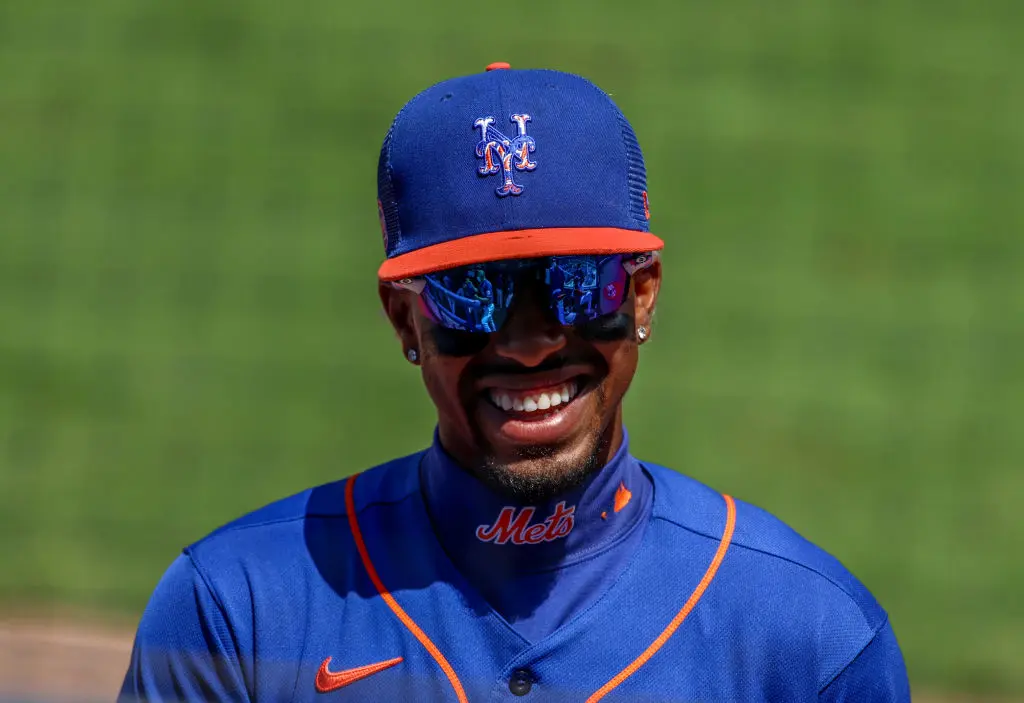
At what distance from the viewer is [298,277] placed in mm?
6402

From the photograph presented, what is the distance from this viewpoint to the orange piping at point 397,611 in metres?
2.40

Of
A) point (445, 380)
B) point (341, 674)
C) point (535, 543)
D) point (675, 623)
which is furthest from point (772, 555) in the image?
point (341, 674)

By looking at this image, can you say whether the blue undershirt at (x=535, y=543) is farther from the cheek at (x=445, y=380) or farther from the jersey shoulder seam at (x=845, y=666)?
the jersey shoulder seam at (x=845, y=666)

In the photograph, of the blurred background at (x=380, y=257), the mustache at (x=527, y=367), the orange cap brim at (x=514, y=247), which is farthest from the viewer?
the blurred background at (x=380, y=257)

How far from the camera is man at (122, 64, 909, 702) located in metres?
2.36

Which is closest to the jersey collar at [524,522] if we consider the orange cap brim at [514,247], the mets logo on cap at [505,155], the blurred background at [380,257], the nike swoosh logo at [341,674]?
the nike swoosh logo at [341,674]

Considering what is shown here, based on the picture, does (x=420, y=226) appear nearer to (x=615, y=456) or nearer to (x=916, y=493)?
(x=615, y=456)

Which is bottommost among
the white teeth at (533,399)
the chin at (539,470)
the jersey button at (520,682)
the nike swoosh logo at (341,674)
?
the jersey button at (520,682)

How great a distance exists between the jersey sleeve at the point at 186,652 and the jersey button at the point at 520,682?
1.48 ft

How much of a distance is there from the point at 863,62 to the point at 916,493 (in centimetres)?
210

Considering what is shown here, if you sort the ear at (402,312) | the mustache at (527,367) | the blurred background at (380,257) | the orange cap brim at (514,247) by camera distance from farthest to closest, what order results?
the blurred background at (380,257)
the ear at (402,312)
the mustache at (527,367)
the orange cap brim at (514,247)

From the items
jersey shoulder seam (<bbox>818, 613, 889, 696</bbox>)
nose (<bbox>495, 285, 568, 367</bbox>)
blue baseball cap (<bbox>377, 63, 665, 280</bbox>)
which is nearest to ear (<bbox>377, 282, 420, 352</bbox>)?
blue baseball cap (<bbox>377, 63, 665, 280</bbox>)

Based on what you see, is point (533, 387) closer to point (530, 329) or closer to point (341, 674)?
point (530, 329)

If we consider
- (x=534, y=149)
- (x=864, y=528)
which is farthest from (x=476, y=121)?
(x=864, y=528)
